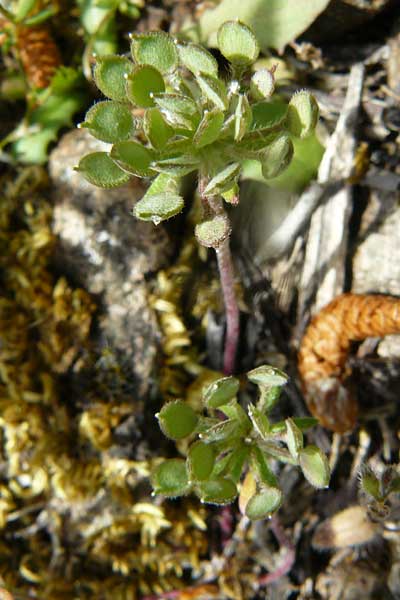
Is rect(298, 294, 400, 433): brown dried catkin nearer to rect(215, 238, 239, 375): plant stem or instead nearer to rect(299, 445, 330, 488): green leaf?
rect(215, 238, 239, 375): plant stem

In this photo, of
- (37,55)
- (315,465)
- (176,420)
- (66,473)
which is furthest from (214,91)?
(66,473)

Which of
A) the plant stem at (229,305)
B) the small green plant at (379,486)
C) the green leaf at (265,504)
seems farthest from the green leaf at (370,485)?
the plant stem at (229,305)

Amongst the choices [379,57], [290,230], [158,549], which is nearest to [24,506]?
[158,549]

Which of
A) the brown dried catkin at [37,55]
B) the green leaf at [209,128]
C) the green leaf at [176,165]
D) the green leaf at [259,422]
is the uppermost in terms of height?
the green leaf at [209,128]

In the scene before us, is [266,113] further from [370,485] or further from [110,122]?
[370,485]

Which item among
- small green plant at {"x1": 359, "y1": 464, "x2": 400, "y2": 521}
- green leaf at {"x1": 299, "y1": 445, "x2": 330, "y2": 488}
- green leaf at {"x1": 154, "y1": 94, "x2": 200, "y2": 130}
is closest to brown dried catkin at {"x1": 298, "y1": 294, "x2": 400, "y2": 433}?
small green plant at {"x1": 359, "y1": 464, "x2": 400, "y2": 521}

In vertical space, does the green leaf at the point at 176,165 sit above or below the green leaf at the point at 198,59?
below

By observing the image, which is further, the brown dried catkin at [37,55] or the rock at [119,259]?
the brown dried catkin at [37,55]

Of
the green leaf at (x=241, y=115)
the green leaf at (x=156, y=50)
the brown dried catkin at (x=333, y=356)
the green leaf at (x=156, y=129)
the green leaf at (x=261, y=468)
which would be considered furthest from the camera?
the brown dried catkin at (x=333, y=356)

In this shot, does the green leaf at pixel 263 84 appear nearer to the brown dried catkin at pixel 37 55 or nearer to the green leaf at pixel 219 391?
the green leaf at pixel 219 391

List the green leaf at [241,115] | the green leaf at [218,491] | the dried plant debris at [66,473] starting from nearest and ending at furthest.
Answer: the green leaf at [241,115] < the green leaf at [218,491] < the dried plant debris at [66,473]
